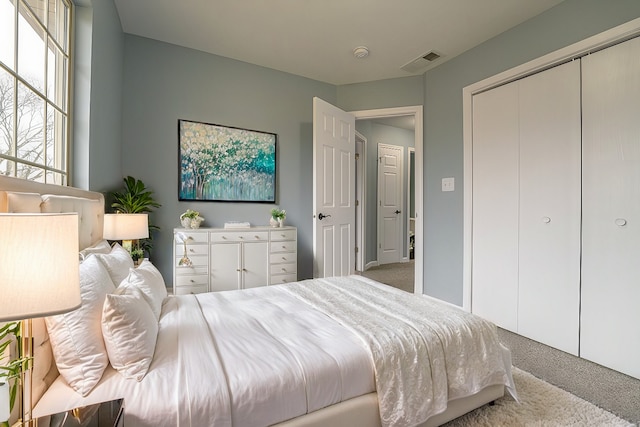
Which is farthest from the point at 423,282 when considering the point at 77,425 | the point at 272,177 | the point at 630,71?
the point at 77,425

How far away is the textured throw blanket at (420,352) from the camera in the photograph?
1137 mm

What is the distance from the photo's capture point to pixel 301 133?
3824mm

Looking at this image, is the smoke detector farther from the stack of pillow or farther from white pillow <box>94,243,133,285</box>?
the stack of pillow

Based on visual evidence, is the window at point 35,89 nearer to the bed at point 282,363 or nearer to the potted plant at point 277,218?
the bed at point 282,363

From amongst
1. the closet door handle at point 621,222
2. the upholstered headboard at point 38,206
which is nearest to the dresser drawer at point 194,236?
the upholstered headboard at point 38,206

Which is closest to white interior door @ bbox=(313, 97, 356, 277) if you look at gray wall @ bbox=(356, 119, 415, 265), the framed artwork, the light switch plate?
the framed artwork

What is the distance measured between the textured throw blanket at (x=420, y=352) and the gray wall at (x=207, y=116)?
2.19 m

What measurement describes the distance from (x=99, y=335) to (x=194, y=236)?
6.42ft

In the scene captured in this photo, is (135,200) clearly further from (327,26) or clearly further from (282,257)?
(327,26)

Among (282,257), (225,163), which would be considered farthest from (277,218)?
(225,163)

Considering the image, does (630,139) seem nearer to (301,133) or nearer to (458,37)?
(458,37)

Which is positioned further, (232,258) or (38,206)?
(232,258)

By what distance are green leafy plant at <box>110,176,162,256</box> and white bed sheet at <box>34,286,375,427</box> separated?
1576mm

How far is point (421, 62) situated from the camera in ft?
10.7
